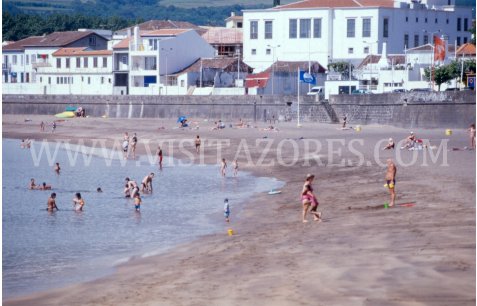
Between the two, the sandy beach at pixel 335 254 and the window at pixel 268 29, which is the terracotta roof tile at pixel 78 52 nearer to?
the window at pixel 268 29

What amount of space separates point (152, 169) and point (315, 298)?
2588cm

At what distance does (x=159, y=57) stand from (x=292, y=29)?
9.89m

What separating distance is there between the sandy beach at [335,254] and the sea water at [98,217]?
0.79 meters

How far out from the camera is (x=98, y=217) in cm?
2527

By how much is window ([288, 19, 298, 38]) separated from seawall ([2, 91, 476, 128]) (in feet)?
44.9

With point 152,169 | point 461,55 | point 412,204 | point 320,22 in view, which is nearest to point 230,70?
point 320,22

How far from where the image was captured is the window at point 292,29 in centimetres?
7375

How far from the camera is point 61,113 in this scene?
7000cm

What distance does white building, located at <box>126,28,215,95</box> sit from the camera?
72.3m

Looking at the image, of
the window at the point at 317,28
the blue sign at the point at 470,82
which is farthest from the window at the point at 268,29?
the blue sign at the point at 470,82

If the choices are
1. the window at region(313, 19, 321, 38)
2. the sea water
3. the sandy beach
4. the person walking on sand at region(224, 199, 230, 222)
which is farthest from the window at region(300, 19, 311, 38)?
the person walking on sand at region(224, 199, 230, 222)

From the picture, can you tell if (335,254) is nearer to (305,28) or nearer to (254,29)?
(305,28)

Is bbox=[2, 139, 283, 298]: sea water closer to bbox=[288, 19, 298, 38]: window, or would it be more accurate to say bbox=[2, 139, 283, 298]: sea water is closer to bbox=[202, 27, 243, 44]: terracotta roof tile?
bbox=[288, 19, 298, 38]: window

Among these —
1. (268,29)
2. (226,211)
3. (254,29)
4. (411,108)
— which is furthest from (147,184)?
(254,29)
